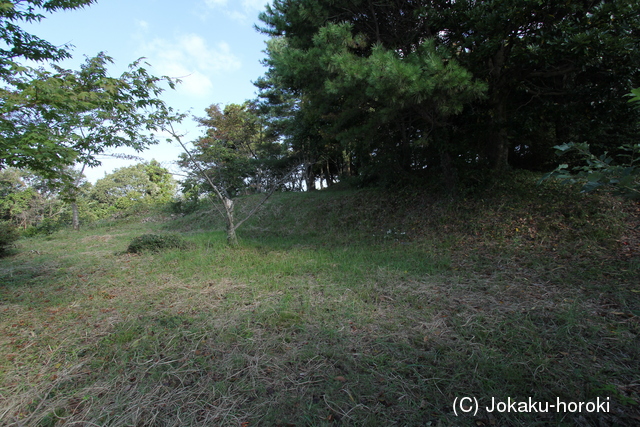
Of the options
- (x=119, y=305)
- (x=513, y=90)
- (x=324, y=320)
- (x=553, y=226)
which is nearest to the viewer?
(x=324, y=320)

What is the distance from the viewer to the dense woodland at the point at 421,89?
10.1ft

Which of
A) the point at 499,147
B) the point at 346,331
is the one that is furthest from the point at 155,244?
the point at 499,147

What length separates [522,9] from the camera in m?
4.18

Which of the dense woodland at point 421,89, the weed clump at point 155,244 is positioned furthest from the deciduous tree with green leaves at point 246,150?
the dense woodland at point 421,89

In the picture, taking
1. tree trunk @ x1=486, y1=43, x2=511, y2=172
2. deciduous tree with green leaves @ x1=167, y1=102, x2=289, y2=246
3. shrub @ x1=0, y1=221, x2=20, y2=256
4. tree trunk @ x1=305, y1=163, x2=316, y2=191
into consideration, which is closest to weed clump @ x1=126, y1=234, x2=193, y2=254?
shrub @ x1=0, y1=221, x2=20, y2=256

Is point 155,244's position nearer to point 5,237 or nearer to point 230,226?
point 230,226

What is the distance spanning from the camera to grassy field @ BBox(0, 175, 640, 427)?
1.78 metres

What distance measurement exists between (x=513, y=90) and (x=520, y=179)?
1840mm

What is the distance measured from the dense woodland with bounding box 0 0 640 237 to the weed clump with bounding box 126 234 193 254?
4.87 feet

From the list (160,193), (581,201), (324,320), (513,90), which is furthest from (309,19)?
(160,193)

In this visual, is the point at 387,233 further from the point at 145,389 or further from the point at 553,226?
the point at 145,389

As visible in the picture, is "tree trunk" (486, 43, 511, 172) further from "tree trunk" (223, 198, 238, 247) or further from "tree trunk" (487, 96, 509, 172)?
"tree trunk" (223, 198, 238, 247)

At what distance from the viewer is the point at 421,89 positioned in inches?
160

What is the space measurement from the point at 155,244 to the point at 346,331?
4997mm
